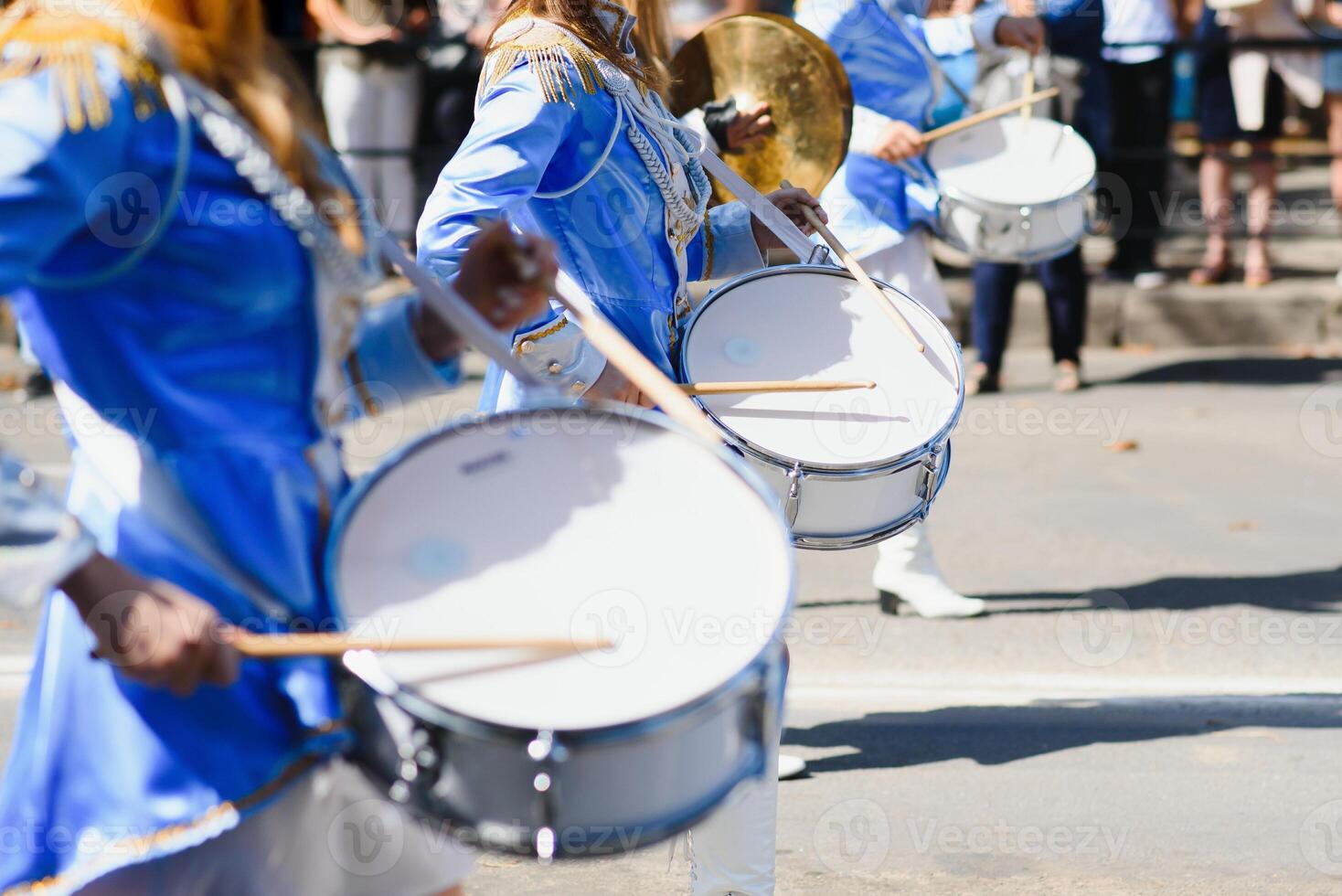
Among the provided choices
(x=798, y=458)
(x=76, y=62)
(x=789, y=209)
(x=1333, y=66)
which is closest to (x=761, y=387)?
(x=798, y=458)

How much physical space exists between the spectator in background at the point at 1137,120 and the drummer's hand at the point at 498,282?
25.8 feet

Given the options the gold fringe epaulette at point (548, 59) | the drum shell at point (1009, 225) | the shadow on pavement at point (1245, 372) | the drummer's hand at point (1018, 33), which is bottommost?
the shadow on pavement at point (1245, 372)

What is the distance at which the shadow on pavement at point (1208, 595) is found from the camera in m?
5.23

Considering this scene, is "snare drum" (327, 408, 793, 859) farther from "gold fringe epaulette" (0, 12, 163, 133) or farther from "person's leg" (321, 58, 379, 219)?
"person's leg" (321, 58, 379, 219)

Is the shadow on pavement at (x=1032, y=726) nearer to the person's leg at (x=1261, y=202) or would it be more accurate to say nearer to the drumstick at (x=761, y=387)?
the drumstick at (x=761, y=387)

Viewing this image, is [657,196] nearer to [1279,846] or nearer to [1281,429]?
[1279,846]

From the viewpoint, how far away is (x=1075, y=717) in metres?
4.40

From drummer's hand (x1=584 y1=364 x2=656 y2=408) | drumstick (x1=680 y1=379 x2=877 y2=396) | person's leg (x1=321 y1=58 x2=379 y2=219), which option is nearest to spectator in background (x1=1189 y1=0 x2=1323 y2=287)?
person's leg (x1=321 y1=58 x2=379 y2=219)

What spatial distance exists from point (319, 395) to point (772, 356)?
4.77 ft

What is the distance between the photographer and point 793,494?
3.00 m

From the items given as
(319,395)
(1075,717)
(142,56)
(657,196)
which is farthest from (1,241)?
(1075,717)

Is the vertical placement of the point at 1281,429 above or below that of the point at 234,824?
below

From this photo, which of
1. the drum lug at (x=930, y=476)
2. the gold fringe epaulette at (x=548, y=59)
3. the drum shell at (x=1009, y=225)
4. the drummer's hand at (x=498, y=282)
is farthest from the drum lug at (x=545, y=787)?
the drum shell at (x=1009, y=225)

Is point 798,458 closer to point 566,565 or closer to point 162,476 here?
point 566,565
